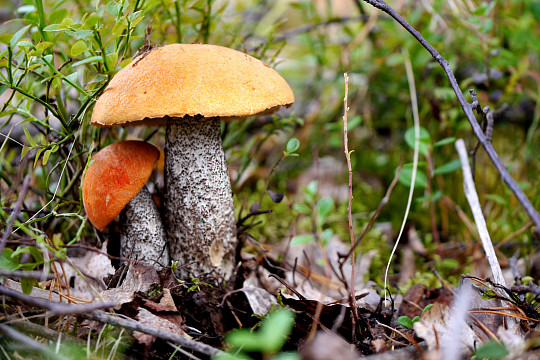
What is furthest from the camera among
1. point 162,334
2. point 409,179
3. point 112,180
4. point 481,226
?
point 409,179

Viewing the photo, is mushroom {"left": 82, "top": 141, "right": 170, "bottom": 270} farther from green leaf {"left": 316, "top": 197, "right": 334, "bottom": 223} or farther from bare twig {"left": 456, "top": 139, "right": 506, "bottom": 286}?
bare twig {"left": 456, "top": 139, "right": 506, "bottom": 286}

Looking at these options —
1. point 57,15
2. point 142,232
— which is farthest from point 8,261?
point 57,15

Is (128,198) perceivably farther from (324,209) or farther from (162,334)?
(324,209)

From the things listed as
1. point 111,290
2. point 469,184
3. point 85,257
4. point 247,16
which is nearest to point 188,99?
point 111,290

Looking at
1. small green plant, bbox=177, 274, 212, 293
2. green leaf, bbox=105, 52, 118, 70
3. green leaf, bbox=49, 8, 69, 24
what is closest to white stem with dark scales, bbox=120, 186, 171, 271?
small green plant, bbox=177, 274, 212, 293

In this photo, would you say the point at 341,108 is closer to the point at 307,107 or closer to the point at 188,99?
the point at 307,107

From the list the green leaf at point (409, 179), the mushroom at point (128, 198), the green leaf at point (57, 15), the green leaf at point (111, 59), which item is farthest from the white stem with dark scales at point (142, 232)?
the green leaf at point (409, 179)
